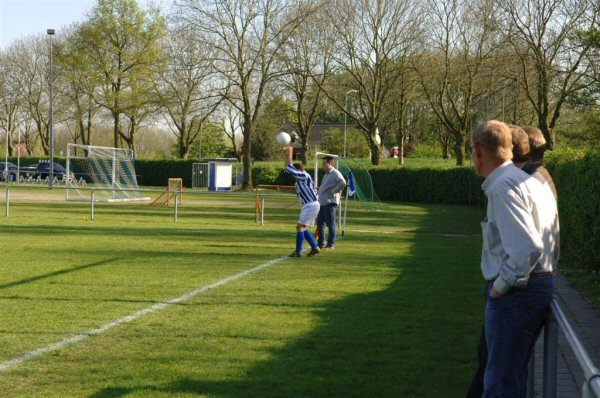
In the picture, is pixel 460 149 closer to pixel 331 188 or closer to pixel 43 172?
pixel 43 172

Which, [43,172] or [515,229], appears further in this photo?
[43,172]

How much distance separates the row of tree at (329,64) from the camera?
41.8 metres

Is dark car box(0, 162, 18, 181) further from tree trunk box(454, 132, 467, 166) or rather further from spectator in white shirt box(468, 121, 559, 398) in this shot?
spectator in white shirt box(468, 121, 559, 398)

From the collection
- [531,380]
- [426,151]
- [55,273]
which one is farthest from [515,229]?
[426,151]

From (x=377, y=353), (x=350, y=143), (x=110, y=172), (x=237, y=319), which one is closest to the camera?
(x=377, y=353)

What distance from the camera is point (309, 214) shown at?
1522cm

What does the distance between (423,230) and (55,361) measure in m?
18.0

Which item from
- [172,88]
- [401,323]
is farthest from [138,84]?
[401,323]

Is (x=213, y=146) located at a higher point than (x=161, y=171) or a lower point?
higher

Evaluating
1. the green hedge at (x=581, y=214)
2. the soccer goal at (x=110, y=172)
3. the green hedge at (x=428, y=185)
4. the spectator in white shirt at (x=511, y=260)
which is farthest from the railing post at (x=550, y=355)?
the green hedge at (x=428, y=185)

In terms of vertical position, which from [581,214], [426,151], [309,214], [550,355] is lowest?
[550,355]

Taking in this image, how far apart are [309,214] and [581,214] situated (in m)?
4.95

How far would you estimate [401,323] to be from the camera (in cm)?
862

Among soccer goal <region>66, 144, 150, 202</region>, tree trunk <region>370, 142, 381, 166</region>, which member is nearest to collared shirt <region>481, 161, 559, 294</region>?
soccer goal <region>66, 144, 150, 202</region>
